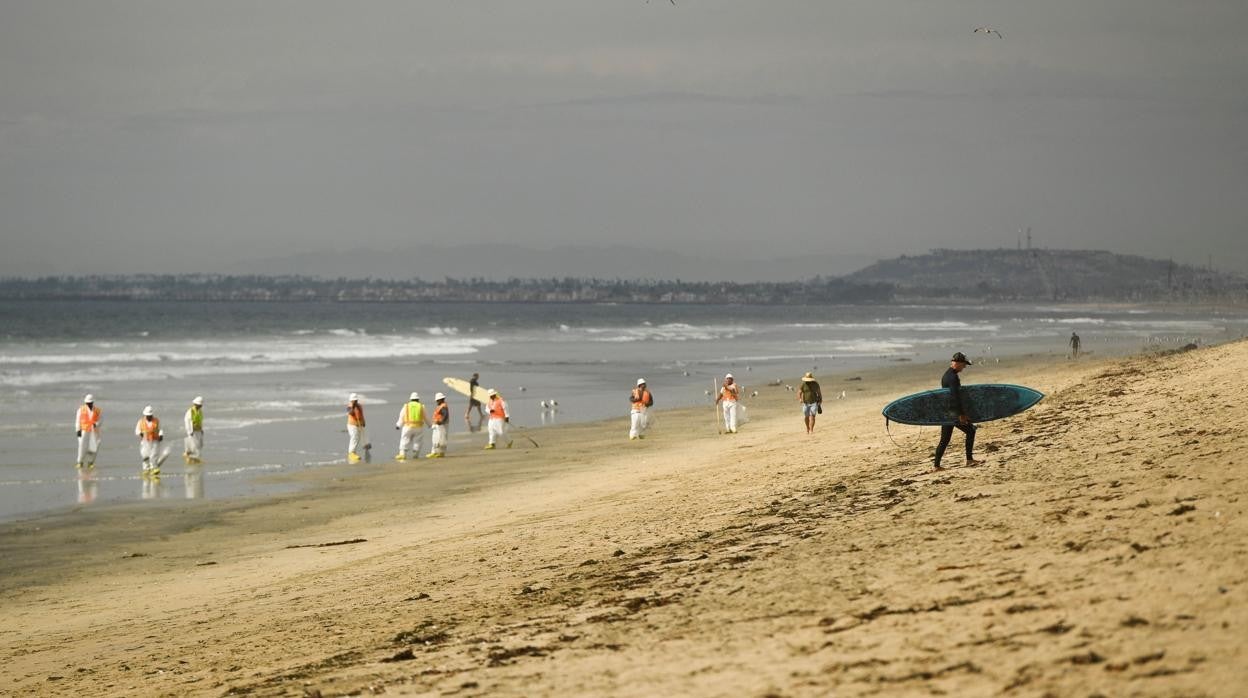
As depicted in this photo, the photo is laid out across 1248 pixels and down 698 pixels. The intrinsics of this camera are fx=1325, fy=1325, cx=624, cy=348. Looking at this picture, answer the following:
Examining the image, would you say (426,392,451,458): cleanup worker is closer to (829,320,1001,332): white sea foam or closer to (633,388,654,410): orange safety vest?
(633,388,654,410): orange safety vest

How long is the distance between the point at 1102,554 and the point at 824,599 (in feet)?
5.60


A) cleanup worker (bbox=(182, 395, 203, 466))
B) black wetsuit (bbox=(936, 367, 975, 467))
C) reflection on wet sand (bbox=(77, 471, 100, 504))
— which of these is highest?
black wetsuit (bbox=(936, 367, 975, 467))

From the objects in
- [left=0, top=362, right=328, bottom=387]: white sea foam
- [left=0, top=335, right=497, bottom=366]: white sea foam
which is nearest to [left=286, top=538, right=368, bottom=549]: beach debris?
[left=0, top=362, right=328, bottom=387]: white sea foam

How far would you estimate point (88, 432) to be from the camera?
70.4ft

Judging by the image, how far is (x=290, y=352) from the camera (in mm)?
66625

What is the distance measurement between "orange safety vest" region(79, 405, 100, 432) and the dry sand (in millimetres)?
4340

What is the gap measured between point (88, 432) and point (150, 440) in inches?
49.8

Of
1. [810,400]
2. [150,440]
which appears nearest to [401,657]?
[810,400]

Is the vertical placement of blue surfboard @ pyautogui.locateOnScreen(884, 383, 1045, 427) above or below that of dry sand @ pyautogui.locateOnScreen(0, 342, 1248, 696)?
above

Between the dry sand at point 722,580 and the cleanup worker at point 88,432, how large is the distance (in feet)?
14.3

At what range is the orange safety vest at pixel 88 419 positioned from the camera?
21.2 m

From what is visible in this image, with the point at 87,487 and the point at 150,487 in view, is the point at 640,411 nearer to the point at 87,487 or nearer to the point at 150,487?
the point at 150,487

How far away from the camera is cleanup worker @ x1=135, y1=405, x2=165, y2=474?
20.8 meters

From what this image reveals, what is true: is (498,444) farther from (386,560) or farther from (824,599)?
(824,599)
